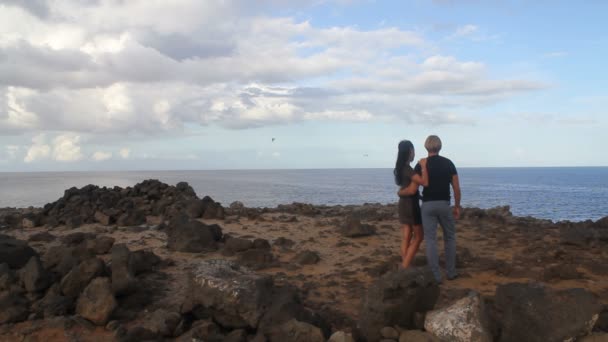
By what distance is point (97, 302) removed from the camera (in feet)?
23.9

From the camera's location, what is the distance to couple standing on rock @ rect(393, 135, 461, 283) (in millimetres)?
8109

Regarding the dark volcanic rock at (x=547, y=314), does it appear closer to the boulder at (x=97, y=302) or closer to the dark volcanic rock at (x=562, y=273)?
the dark volcanic rock at (x=562, y=273)

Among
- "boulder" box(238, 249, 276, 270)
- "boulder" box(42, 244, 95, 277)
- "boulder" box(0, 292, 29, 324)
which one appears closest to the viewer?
"boulder" box(0, 292, 29, 324)

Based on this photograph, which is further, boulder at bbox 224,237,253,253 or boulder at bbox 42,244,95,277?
boulder at bbox 224,237,253,253

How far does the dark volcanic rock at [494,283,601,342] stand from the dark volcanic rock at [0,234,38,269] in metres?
8.81

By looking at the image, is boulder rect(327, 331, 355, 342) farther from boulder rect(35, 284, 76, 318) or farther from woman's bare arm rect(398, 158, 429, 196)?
boulder rect(35, 284, 76, 318)

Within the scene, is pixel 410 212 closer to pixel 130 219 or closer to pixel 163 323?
pixel 163 323

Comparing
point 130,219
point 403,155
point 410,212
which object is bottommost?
point 130,219

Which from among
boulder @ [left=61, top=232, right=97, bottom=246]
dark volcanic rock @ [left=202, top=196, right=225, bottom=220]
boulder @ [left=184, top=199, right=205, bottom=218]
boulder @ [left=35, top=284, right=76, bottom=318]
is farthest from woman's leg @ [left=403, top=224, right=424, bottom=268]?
boulder @ [left=184, top=199, right=205, bottom=218]

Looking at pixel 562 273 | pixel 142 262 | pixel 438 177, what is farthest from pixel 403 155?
pixel 142 262

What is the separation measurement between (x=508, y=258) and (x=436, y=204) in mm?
3664

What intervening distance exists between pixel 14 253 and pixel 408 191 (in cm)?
769

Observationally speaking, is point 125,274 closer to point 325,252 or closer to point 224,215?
point 325,252

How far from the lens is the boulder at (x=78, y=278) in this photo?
7.90 m
